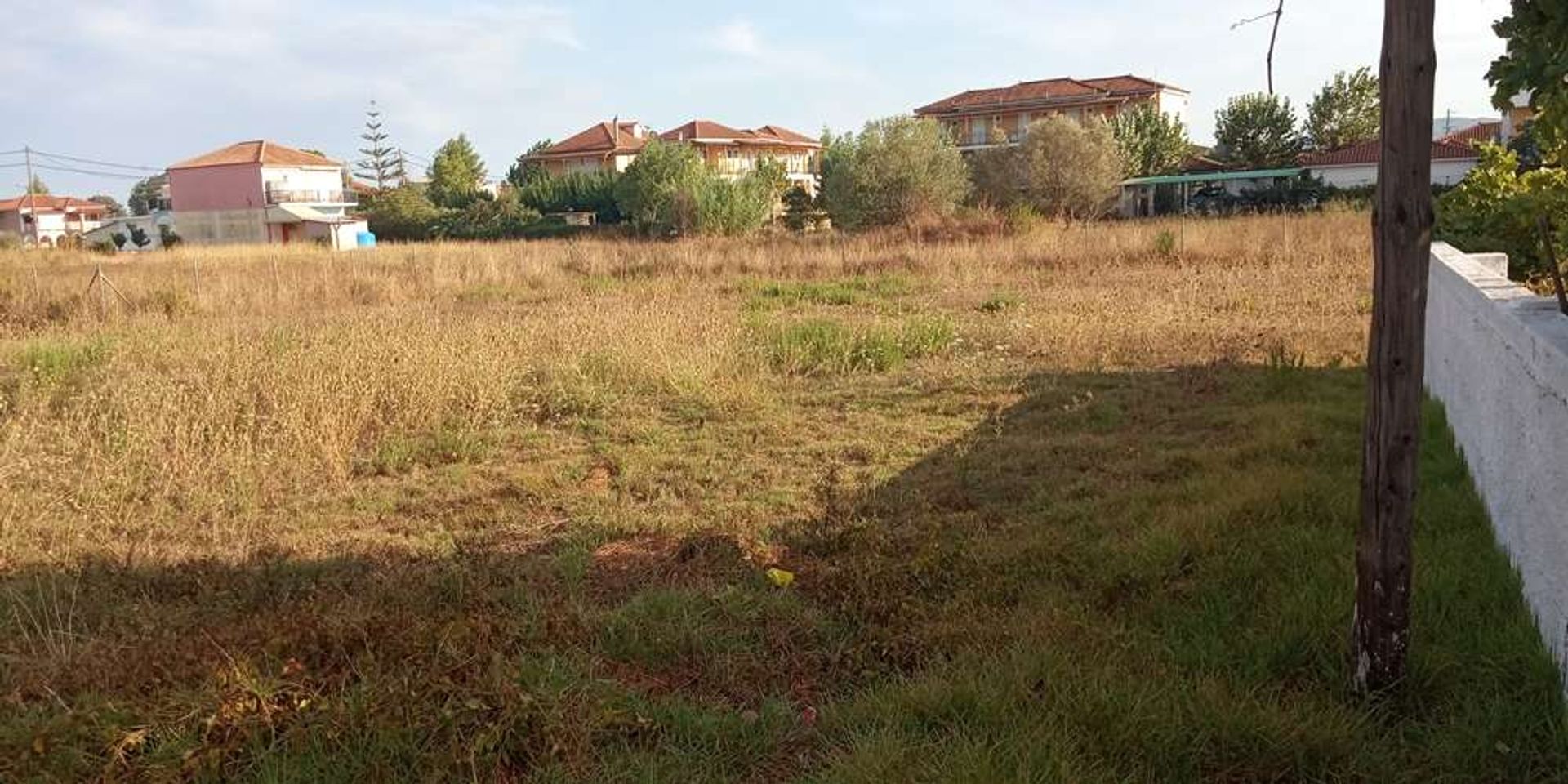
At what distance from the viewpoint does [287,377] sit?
329 inches

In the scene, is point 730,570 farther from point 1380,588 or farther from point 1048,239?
point 1048,239

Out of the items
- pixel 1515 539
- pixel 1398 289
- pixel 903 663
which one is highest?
pixel 1398 289

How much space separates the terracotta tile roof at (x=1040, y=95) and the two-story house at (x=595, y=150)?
1929 centimetres

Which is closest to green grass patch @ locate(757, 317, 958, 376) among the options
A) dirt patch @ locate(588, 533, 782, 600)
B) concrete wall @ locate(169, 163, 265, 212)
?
dirt patch @ locate(588, 533, 782, 600)

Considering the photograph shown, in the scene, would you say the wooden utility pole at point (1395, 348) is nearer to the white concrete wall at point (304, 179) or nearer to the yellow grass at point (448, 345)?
the yellow grass at point (448, 345)

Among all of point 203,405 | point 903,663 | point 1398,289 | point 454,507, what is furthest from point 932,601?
point 203,405

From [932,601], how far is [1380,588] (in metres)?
1.60

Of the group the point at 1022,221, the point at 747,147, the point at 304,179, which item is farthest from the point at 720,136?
the point at 1022,221

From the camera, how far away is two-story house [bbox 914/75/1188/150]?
5769cm

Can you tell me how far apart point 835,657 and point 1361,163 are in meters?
44.2

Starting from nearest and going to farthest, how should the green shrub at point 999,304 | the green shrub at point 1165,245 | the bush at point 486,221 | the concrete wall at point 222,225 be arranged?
the green shrub at point 999,304, the green shrub at point 1165,245, the bush at point 486,221, the concrete wall at point 222,225

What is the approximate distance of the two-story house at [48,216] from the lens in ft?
231

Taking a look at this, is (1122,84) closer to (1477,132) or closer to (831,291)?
(1477,132)

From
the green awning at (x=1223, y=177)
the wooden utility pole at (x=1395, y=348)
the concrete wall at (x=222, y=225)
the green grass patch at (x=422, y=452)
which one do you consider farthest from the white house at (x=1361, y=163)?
the concrete wall at (x=222, y=225)
